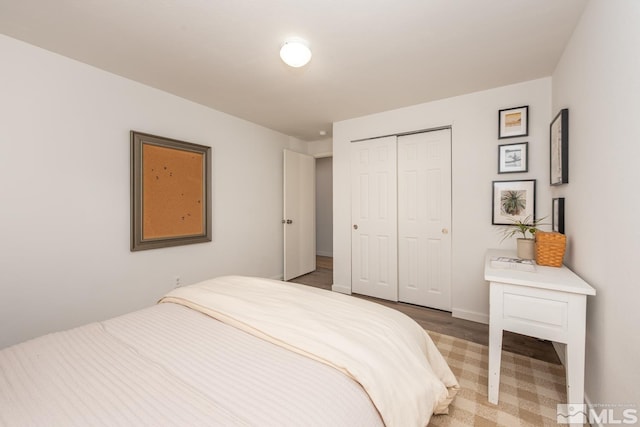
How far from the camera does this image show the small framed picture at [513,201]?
97.3 inches

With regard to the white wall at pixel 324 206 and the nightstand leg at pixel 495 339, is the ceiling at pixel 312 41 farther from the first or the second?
the white wall at pixel 324 206

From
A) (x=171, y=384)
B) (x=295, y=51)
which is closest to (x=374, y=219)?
(x=295, y=51)

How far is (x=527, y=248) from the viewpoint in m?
2.01

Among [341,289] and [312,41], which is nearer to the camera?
[312,41]

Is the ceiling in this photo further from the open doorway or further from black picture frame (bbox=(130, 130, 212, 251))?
the open doorway

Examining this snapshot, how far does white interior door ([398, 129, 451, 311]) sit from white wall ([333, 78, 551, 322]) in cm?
10

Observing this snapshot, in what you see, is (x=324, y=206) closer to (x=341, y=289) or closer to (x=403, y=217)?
(x=341, y=289)

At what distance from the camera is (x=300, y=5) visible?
1540 mm

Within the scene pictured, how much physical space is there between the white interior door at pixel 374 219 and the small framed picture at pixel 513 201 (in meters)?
1.05

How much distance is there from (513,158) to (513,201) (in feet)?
1.36

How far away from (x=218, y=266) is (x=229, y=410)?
266 centimetres

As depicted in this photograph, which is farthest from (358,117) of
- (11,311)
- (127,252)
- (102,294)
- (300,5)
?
(11,311)

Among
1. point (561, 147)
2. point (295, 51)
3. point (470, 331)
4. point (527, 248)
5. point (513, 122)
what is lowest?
point (470, 331)

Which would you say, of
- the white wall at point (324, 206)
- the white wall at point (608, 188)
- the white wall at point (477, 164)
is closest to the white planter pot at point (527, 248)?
the white wall at point (608, 188)
